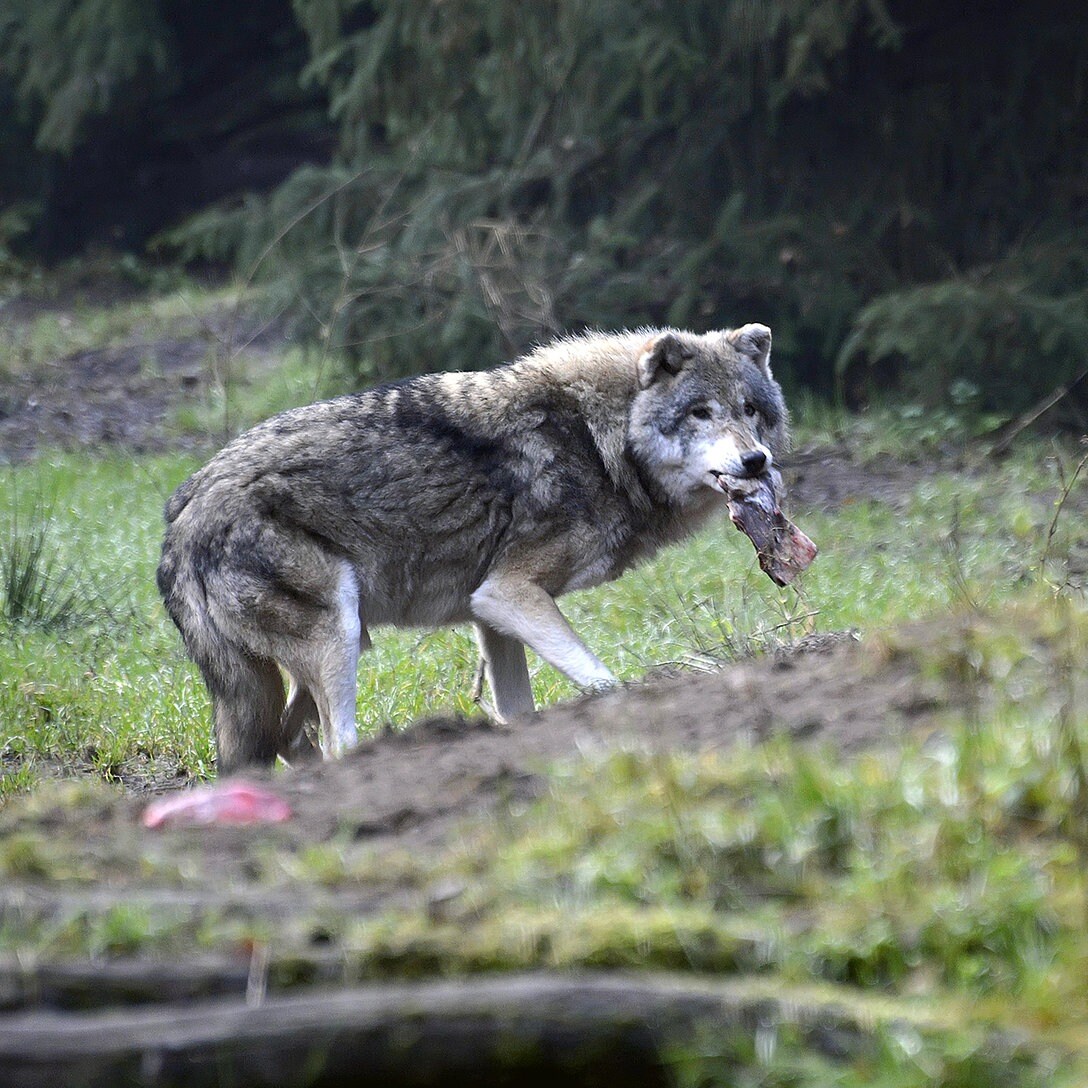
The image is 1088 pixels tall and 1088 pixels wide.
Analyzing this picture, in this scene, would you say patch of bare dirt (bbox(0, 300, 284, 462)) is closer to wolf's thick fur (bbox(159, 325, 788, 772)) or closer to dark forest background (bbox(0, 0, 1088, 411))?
dark forest background (bbox(0, 0, 1088, 411))

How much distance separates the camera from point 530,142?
1450 cm

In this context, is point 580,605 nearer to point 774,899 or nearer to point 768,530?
point 768,530

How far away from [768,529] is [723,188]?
8713mm

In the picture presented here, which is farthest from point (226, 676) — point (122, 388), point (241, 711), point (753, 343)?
point (122, 388)

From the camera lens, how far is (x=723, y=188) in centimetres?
1454

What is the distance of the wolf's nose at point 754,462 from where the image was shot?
6.63 metres

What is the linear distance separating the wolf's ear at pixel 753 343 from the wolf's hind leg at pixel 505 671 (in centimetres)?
177

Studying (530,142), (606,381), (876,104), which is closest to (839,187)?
(876,104)

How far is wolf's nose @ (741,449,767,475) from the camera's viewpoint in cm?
663

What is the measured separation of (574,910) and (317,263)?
11.9m

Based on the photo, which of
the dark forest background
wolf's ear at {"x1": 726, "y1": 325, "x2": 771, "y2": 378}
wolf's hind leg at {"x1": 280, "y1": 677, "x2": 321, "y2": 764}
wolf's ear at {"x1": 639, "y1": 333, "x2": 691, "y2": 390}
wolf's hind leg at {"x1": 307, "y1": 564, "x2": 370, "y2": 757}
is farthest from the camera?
the dark forest background

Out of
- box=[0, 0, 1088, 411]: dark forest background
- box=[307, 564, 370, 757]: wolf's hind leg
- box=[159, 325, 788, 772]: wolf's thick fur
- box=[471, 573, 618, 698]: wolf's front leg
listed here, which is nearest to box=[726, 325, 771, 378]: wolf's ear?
box=[159, 325, 788, 772]: wolf's thick fur

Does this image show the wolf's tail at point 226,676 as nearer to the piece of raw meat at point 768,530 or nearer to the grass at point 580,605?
the grass at point 580,605

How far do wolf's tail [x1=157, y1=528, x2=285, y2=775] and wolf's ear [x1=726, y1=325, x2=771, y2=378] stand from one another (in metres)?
2.67
